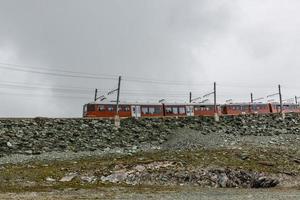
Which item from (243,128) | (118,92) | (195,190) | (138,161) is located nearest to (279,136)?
(243,128)

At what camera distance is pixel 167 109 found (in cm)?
10175

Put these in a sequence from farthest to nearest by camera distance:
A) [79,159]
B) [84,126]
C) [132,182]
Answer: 1. [84,126]
2. [79,159]
3. [132,182]

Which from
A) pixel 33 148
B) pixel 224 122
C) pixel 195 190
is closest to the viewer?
pixel 195 190

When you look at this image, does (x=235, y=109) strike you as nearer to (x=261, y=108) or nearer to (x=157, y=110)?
(x=261, y=108)

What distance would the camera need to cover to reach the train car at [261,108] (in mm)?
115250

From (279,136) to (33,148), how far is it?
4187 cm

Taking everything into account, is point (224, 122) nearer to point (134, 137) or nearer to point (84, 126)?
point (134, 137)

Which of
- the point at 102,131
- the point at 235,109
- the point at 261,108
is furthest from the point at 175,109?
the point at 102,131

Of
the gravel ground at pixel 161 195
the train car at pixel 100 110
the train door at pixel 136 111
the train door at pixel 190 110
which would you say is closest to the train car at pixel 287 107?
the train door at pixel 190 110

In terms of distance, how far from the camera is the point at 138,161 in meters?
49.6

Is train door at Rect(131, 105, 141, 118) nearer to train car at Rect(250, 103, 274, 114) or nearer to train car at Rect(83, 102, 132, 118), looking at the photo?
train car at Rect(83, 102, 132, 118)

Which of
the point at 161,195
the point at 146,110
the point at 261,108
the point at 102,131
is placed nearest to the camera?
the point at 161,195

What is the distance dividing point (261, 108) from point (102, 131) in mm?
58115

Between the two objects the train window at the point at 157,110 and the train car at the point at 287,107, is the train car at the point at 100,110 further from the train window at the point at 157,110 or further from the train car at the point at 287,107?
the train car at the point at 287,107
